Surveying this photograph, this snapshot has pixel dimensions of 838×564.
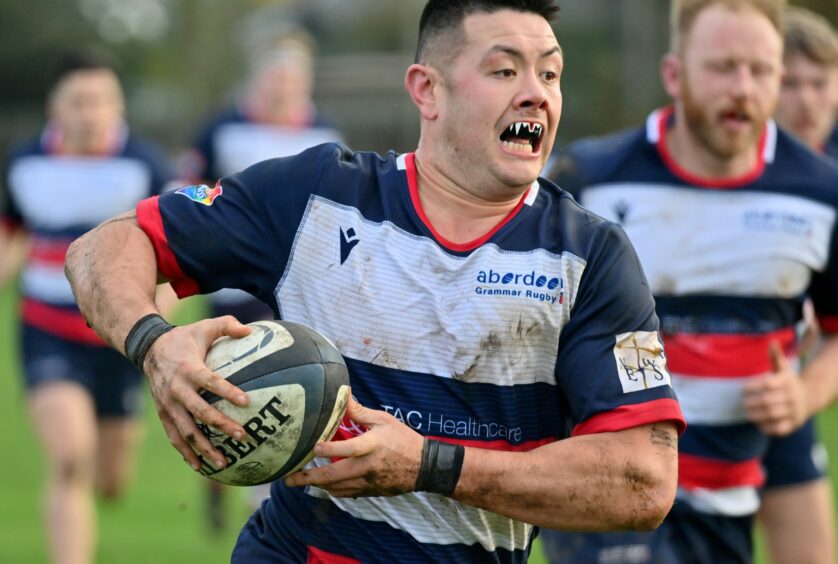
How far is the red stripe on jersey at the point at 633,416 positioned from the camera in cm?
375

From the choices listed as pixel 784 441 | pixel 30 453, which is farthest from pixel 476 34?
pixel 30 453

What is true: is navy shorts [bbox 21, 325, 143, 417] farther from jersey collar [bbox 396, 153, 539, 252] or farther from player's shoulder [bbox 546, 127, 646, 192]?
jersey collar [bbox 396, 153, 539, 252]

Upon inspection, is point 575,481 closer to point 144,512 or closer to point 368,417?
point 368,417

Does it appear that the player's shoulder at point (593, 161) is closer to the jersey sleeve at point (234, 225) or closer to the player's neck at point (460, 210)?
the player's neck at point (460, 210)

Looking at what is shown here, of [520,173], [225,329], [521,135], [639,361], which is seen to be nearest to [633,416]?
[639,361]

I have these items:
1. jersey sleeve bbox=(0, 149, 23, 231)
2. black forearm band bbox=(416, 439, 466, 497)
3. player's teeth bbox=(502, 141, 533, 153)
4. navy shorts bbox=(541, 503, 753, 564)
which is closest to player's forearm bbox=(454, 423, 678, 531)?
black forearm band bbox=(416, 439, 466, 497)

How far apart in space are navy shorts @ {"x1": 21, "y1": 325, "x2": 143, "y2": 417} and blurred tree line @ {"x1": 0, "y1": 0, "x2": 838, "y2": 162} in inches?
988

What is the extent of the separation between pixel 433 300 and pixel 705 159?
219 cm

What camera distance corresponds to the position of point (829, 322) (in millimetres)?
5957

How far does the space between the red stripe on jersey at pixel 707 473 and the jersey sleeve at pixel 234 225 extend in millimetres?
2294

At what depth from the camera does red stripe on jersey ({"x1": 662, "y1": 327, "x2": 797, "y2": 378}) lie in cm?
572

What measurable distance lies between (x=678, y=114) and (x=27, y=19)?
1762 inches

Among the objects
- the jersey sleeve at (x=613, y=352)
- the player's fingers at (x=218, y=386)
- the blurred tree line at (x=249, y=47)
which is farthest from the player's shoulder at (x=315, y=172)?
the blurred tree line at (x=249, y=47)

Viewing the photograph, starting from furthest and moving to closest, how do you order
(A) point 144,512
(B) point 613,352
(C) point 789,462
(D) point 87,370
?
(A) point 144,512 → (D) point 87,370 → (C) point 789,462 → (B) point 613,352
